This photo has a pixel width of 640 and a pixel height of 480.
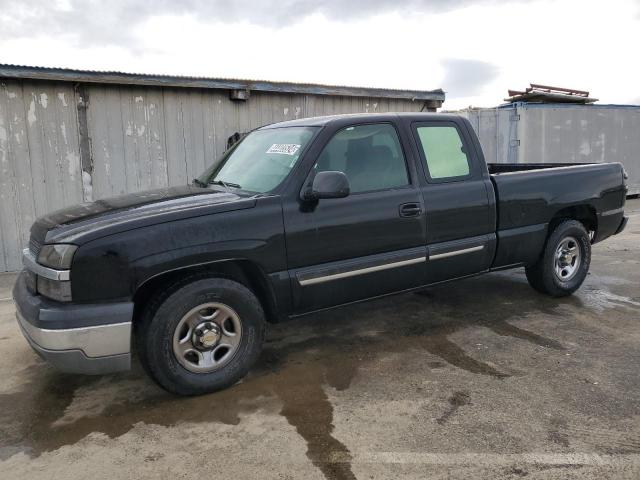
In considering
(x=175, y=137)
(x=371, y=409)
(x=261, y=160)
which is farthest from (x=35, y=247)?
(x=175, y=137)

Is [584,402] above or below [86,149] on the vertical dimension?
below

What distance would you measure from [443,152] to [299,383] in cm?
230

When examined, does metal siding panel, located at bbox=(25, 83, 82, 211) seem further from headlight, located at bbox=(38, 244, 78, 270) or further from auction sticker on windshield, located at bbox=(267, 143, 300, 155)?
headlight, located at bbox=(38, 244, 78, 270)

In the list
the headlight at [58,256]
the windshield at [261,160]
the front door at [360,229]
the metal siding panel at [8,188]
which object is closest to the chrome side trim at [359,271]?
the front door at [360,229]

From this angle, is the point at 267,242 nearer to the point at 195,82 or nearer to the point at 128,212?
the point at 128,212

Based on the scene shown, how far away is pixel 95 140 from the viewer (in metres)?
8.12

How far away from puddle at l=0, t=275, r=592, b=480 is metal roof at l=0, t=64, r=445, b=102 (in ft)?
16.1

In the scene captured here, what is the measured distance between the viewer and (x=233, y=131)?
29.9 ft

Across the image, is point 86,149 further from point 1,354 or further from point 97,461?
point 97,461

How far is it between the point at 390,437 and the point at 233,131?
23.0 ft

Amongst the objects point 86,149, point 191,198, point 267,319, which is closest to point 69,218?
point 191,198

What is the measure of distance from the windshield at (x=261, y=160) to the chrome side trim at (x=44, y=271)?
1.41 metres

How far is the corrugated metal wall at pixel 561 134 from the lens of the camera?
531 inches

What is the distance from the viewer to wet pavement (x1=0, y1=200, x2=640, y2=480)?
2787 millimetres
